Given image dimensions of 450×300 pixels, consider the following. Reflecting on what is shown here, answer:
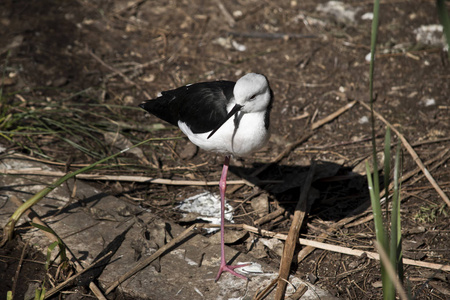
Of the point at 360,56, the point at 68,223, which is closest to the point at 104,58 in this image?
the point at 68,223

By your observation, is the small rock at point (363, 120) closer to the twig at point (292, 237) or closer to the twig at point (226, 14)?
the twig at point (292, 237)

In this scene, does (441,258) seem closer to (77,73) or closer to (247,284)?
(247,284)

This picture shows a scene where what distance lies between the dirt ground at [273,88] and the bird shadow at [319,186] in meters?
0.02

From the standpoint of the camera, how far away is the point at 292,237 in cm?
342

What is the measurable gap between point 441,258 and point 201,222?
1819 millimetres

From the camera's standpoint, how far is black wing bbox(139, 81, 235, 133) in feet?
10.7

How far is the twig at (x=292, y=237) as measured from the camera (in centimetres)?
305

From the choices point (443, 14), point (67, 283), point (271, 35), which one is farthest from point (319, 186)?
point (443, 14)

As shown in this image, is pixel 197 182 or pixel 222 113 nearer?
pixel 222 113

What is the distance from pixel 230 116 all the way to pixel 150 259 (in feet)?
3.70

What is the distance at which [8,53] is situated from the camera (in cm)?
500

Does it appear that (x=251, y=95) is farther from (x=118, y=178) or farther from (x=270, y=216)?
(x=118, y=178)

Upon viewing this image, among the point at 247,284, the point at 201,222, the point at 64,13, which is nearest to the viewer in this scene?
the point at 247,284

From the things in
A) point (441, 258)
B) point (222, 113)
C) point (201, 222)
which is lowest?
point (201, 222)
